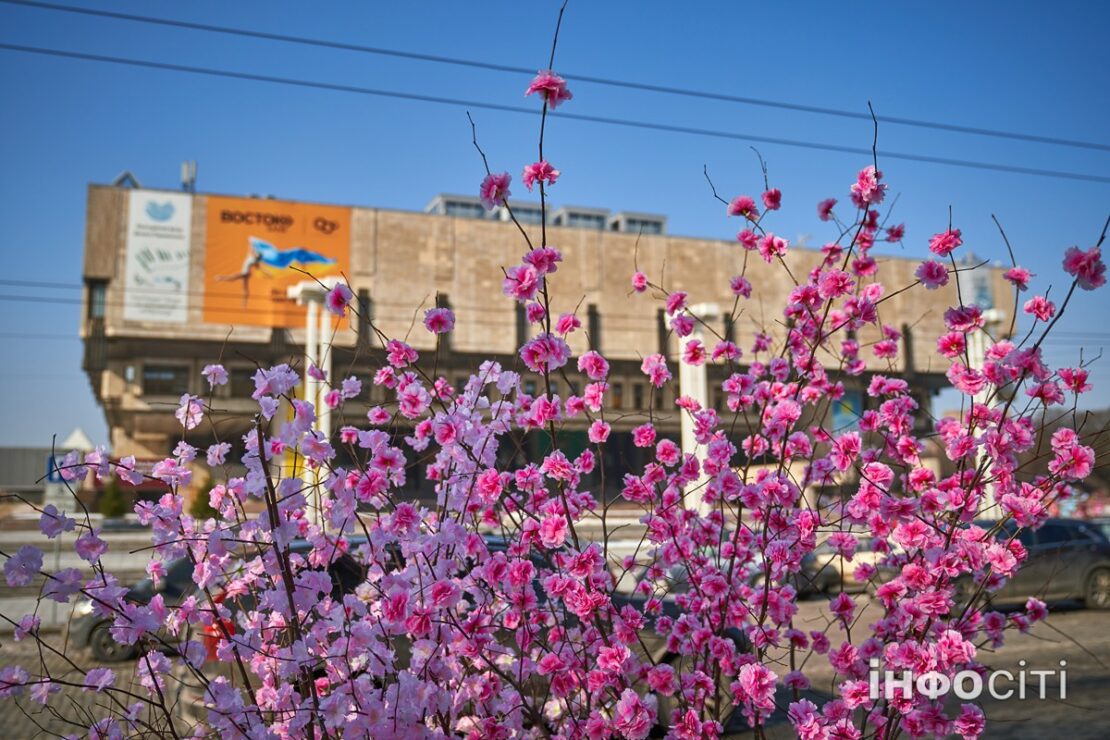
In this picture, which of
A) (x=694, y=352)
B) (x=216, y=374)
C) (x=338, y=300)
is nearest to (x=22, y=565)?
(x=216, y=374)

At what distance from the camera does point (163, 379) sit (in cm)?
4722

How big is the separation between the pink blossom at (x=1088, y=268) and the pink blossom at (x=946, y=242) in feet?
1.36

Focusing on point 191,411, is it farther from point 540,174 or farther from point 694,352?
point 694,352

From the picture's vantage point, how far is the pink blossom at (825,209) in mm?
4605

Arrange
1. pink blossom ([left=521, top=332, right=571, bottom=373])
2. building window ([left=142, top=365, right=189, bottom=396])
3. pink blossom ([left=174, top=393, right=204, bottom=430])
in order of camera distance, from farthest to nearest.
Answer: building window ([left=142, top=365, right=189, bottom=396]) < pink blossom ([left=174, top=393, right=204, bottom=430]) < pink blossom ([left=521, top=332, right=571, bottom=373])

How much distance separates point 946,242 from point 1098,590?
13.8m

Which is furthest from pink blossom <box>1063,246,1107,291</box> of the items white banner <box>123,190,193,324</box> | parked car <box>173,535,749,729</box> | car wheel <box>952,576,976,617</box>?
white banner <box>123,190,193,324</box>

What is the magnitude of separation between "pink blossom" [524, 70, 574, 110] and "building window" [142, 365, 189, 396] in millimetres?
47071

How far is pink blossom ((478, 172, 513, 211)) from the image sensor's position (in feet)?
10.6

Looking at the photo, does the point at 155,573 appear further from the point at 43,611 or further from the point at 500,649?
the point at 43,611

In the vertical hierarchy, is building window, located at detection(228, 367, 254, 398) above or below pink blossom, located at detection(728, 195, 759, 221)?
above

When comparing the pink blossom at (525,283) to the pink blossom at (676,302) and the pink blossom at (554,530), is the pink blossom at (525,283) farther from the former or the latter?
the pink blossom at (676,302)

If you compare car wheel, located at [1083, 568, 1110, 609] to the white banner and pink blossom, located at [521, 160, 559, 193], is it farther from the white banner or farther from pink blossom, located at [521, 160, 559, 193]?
the white banner

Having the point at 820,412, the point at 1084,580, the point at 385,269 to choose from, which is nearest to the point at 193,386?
the point at 385,269
